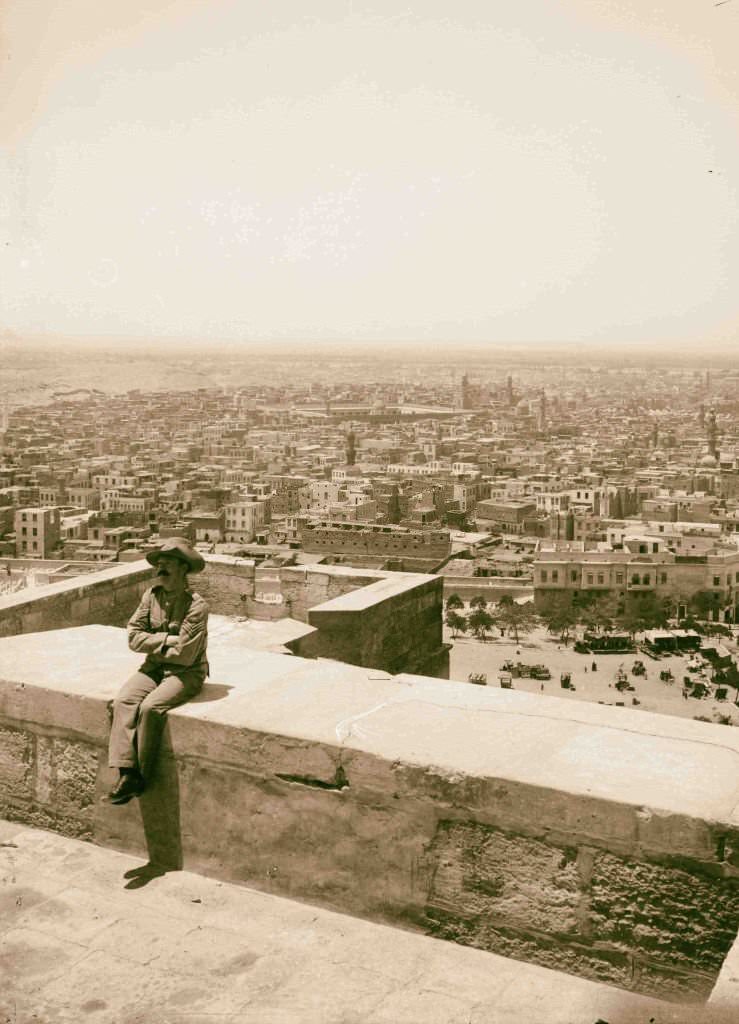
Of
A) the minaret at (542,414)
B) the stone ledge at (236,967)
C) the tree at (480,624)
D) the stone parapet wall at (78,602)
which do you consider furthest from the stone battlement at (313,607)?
the minaret at (542,414)

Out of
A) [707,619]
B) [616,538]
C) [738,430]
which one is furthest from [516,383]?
[707,619]

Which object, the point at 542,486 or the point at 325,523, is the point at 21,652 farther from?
the point at 542,486

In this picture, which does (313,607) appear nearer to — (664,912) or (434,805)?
(434,805)

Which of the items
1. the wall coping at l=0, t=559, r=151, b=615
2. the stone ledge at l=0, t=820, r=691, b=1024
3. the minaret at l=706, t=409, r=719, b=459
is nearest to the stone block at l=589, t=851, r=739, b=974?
the stone ledge at l=0, t=820, r=691, b=1024

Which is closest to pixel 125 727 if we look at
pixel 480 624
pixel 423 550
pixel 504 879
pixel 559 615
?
pixel 504 879

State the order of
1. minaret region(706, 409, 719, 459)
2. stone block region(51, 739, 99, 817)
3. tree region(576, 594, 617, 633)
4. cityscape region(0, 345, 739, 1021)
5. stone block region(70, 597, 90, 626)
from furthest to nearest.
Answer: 1. minaret region(706, 409, 719, 459)
2. tree region(576, 594, 617, 633)
3. stone block region(70, 597, 90, 626)
4. stone block region(51, 739, 99, 817)
5. cityscape region(0, 345, 739, 1021)

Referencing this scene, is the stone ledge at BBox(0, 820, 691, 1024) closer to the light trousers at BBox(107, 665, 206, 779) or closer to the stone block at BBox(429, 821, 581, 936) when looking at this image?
the stone block at BBox(429, 821, 581, 936)

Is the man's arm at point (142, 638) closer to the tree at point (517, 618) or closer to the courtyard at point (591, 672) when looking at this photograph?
the courtyard at point (591, 672)
